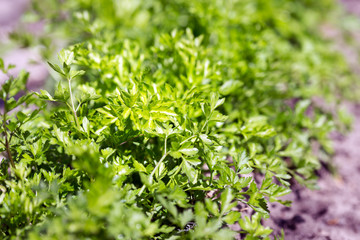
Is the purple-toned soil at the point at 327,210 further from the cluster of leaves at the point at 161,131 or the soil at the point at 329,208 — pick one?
the cluster of leaves at the point at 161,131

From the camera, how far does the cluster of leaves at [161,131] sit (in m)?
1.09

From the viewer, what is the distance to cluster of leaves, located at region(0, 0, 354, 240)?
1091 mm

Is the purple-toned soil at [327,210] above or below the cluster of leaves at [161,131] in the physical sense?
below

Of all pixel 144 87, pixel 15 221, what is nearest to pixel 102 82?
pixel 144 87

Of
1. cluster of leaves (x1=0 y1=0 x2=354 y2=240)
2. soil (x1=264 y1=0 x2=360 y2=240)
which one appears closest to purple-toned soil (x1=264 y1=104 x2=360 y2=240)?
soil (x1=264 y1=0 x2=360 y2=240)

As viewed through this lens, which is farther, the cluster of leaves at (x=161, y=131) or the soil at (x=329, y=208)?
the soil at (x=329, y=208)

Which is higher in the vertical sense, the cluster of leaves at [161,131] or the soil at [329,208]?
the cluster of leaves at [161,131]

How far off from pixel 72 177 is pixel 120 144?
0.26 metres

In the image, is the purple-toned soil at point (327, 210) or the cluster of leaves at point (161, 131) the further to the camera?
the purple-toned soil at point (327, 210)

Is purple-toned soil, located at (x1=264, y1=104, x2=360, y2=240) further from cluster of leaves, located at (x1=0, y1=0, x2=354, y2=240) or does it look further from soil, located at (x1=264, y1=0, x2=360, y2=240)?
cluster of leaves, located at (x1=0, y1=0, x2=354, y2=240)

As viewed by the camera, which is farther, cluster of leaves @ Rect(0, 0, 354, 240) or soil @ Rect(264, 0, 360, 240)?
soil @ Rect(264, 0, 360, 240)

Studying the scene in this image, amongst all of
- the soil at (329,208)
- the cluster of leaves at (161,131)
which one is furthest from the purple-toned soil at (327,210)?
the cluster of leaves at (161,131)

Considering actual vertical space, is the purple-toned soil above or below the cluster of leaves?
below

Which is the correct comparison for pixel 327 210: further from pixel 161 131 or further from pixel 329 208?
pixel 161 131
